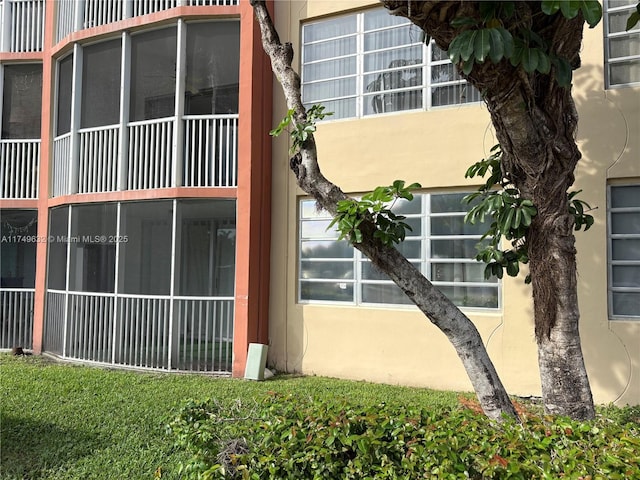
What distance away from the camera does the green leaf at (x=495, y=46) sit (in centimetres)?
255

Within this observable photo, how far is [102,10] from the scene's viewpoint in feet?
27.7

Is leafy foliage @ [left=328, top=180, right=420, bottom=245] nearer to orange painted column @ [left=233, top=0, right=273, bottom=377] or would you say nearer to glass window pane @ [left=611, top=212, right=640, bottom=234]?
glass window pane @ [left=611, top=212, right=640, bottom=234]

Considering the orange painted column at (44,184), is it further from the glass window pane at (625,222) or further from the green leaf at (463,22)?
the glass window pane at (625,222)

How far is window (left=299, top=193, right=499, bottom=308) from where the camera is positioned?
6.76 m

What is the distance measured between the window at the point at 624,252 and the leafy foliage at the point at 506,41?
3918mm

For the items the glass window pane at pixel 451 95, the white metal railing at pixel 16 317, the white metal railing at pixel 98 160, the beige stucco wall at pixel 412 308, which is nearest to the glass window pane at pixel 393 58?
the glass window pane at pixel 451 95

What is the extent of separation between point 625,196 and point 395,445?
5.13 metres

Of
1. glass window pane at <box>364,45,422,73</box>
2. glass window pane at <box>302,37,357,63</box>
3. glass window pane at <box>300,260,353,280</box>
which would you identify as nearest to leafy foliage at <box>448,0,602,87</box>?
glass window pane at <box>364,45,422,73</box>

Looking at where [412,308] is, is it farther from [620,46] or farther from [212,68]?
[212,68]

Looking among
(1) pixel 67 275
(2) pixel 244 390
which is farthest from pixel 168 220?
(2) pixel 244 390

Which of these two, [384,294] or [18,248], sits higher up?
[18,248]

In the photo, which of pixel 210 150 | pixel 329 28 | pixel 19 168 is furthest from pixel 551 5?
pixel 19 168

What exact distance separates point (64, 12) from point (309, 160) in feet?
26.5

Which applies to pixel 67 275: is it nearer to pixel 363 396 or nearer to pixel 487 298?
pixel 363 396
